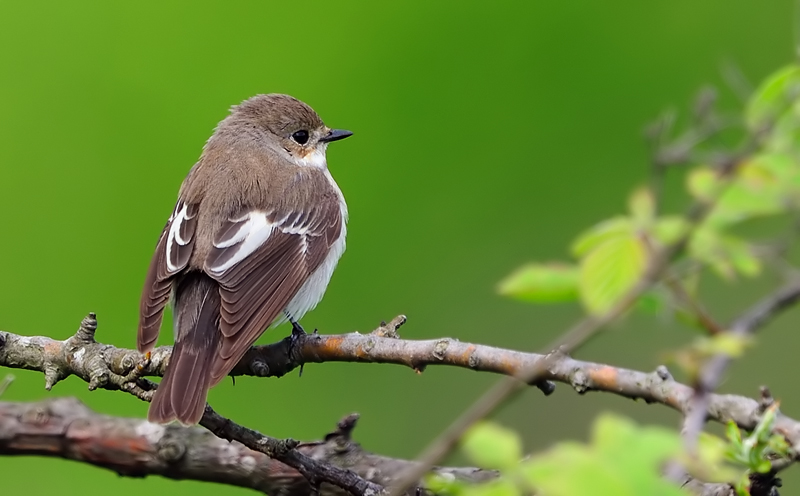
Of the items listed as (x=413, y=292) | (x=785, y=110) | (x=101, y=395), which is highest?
(x=413, y=292)

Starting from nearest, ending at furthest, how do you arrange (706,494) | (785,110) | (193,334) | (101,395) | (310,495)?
(785,110) < (706,494) < (310,495) < (193,334) < (101,395)

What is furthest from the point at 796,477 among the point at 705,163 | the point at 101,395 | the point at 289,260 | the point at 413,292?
the point at 705,163

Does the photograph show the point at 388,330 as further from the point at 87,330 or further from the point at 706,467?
the point at 706,467

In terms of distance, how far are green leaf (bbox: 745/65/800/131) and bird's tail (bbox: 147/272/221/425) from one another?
78.4 inches

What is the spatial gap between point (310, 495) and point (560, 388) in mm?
2145

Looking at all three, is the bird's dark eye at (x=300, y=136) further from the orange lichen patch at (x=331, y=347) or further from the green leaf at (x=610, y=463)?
the green leaf at (x=610, y=463)

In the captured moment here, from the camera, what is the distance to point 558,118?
4.98 meters

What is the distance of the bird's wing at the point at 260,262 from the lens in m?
3.29

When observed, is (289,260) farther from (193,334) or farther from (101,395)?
(101,395)

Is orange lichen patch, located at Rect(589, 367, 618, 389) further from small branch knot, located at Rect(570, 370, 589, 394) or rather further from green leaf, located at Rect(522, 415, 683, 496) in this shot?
green leaf, located at Rect(522, 415, 683, 496)

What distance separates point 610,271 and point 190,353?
7.27 feet

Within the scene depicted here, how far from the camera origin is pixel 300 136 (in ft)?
15.8

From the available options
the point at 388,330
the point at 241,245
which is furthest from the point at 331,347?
the point at 241,245

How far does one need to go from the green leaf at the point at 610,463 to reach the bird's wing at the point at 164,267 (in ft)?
7.81
